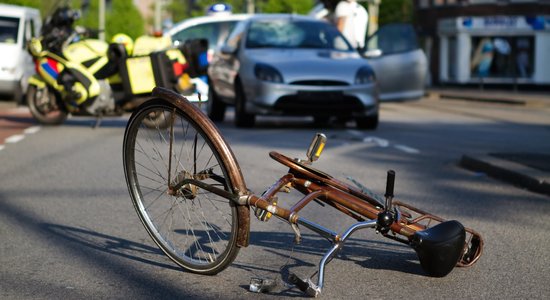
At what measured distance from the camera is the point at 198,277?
568 centimetres

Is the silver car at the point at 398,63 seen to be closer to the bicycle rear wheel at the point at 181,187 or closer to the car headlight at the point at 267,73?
the car headlight at the point at 267,73

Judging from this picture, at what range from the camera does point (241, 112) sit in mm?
16328

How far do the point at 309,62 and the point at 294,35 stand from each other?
4.44ft

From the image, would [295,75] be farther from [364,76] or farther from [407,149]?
[407,149]

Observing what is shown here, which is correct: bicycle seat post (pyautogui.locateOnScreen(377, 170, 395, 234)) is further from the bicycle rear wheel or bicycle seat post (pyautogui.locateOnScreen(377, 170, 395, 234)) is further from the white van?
the white van

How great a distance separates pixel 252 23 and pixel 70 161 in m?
6.27

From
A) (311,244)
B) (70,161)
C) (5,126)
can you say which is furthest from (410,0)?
(311,244)

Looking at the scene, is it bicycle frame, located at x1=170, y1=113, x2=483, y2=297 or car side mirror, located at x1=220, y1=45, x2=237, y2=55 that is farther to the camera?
car side mirror, located at x1=220, y1=45, x2=237, y2=55

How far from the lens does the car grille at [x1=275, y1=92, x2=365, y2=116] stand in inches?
615

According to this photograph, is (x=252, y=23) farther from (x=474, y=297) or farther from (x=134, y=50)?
(x=474, y=297)

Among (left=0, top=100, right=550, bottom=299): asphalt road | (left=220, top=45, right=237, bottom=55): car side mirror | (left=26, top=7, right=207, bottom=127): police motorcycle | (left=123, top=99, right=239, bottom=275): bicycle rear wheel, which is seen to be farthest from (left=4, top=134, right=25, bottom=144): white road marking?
(left=123, top=99, right=239, bottom=275): bicycle rear wheel

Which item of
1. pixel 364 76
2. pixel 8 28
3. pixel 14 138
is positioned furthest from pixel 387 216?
pixel 8 28

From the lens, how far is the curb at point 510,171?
9.30 meters

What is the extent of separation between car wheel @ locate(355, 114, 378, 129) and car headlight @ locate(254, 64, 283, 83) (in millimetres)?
1287
